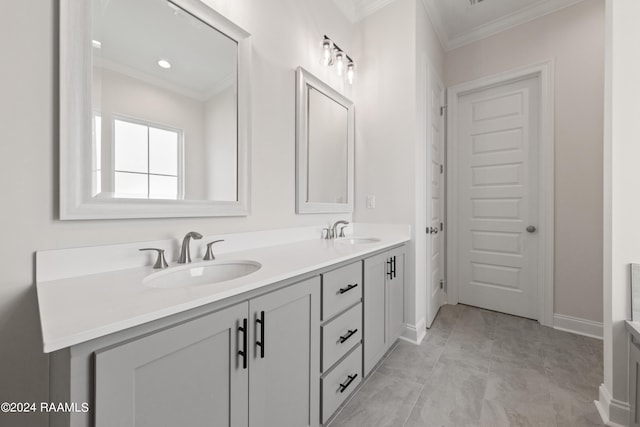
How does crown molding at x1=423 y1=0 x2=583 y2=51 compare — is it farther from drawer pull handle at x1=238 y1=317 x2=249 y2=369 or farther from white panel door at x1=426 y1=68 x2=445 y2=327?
drawer pull handle at x1=238 y1=317 x2=249 y2=369

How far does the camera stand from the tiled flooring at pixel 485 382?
1335mm

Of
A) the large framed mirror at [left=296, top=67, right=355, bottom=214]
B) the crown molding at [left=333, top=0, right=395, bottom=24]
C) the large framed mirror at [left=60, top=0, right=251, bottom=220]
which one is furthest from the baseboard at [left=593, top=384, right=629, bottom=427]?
the crown molding at [left=333, top=0, right=395, bottom=24]

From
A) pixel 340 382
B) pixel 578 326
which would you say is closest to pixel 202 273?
pixel 340 382

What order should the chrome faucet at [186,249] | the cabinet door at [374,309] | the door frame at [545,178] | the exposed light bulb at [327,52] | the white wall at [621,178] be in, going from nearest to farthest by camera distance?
the chrome faucet at [186,249] < the white wall at [621,178] < the cabinet door at [374,309] < the exposed light bulb at [327,52] < the door frame at [545,178]

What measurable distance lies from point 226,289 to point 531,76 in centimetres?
323

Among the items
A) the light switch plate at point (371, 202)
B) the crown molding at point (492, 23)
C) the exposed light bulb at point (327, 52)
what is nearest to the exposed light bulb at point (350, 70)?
the exposed light bulb at point (327, 52)

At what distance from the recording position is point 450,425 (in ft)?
4.22

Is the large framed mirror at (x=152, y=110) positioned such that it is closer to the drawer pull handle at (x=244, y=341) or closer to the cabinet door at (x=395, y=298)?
the drawer pull handle at (x=244, y=341)

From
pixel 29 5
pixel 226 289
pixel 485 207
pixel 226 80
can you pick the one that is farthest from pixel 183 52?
pixel 485 207

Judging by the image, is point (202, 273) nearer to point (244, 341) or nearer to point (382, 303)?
point (244, 341)

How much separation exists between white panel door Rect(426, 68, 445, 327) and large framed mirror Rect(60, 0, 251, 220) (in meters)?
1.73

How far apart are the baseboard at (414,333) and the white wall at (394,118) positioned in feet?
0.05

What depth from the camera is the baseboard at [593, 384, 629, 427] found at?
1.25 m

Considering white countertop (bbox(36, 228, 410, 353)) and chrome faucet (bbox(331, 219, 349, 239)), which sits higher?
chrome faucet (bbox(331, 219, 349, 239))
